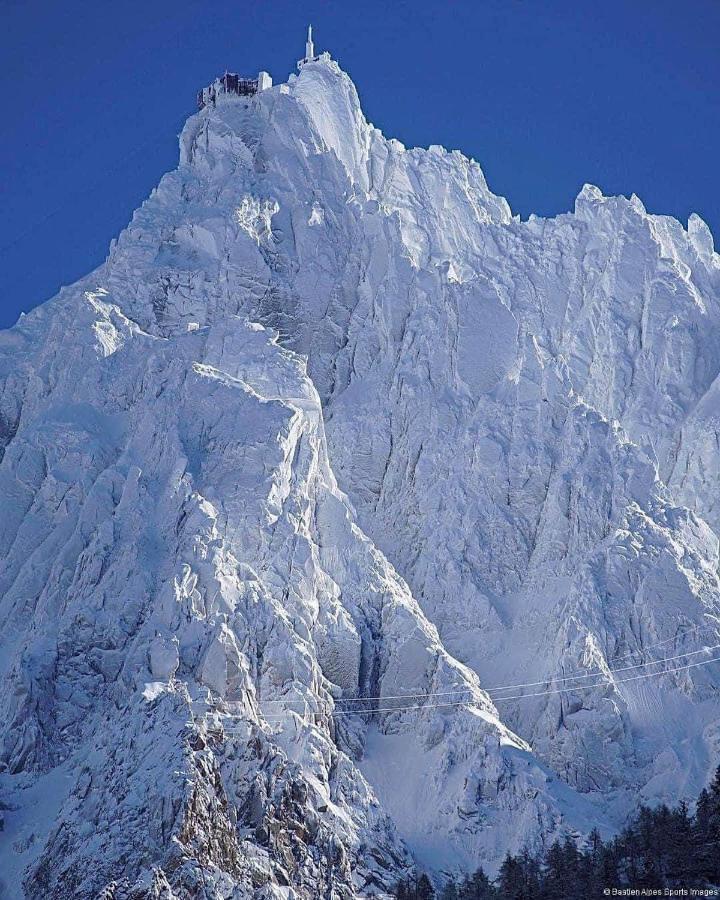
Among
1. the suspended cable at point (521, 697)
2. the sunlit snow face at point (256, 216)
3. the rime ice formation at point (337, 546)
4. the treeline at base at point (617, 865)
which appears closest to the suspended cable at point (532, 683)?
the rime ice formation at point (337, 546)

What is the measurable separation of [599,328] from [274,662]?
64.3 meters

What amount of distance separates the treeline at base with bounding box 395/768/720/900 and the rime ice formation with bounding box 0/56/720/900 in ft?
17.4

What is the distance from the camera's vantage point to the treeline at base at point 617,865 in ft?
385

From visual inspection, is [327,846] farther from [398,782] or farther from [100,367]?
[100,367]

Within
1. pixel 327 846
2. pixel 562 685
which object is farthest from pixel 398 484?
pixel 327 846

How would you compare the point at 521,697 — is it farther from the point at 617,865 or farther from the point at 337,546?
the point at 617,865

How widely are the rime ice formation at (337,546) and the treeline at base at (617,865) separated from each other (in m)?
5.30

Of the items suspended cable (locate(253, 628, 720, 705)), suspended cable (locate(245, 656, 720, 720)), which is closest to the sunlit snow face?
suspended cable (locate(253, 628, 720, 705))

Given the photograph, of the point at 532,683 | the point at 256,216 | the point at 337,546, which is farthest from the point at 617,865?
the point at 256,216

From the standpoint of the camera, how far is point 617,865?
122500 mm

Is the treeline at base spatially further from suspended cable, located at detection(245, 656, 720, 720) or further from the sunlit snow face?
the sunlit snow face

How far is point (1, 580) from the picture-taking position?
162 meters

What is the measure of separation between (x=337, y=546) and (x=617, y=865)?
44.2 meters

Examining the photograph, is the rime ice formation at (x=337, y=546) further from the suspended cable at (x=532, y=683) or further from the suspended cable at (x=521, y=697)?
the suspended cable at (x=521, y=697)
